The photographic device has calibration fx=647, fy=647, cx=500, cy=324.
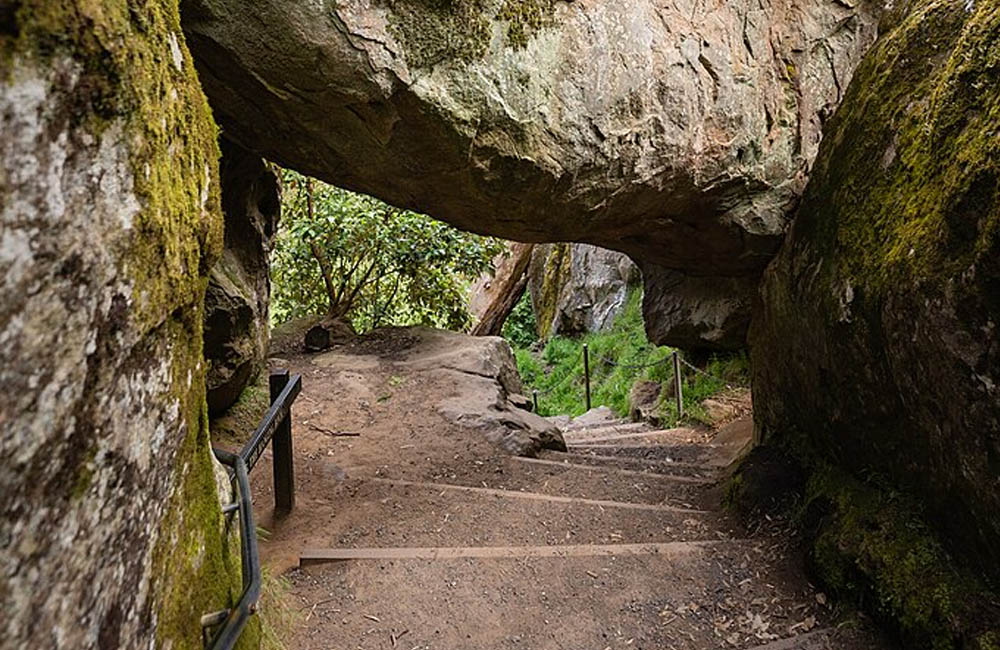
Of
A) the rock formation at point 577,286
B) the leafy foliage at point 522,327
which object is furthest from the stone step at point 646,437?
the leafy foliage at point 522,327

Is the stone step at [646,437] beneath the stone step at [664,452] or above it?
beneath

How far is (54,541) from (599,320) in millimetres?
14456

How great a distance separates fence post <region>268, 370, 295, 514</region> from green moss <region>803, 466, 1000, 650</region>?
10.3 ft

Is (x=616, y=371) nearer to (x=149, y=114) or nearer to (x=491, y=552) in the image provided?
(x=491, y=552)

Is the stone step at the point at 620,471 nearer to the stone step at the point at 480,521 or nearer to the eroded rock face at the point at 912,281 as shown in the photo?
the stone step at the point at 480,521

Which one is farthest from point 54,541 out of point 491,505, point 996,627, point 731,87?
point 731,87

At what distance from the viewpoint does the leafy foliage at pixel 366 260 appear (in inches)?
370

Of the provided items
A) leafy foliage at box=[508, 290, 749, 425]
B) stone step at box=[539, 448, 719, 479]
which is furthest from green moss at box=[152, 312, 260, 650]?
leafy foliage at box=[508, 290, 749, 425]

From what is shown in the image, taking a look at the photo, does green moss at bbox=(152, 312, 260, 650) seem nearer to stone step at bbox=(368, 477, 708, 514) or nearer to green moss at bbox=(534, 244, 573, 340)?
stone step at bbox=(368, 477, 708, 514)

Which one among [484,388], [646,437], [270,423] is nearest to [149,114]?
[270,423]

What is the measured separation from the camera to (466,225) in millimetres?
4652

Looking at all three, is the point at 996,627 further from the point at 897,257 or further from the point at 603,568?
the point at 603,568

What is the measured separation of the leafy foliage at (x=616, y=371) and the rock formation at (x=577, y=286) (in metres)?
0.43

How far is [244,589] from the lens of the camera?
6.25 ft
